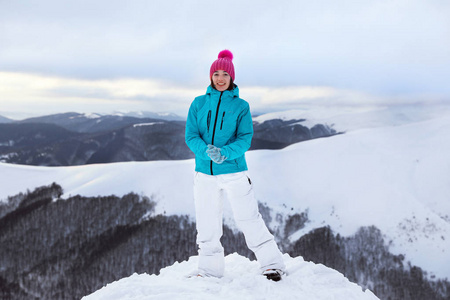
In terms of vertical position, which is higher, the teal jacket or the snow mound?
the teal jacket

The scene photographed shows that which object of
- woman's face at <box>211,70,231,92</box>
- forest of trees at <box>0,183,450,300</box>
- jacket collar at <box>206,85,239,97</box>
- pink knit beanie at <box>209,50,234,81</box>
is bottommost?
forest of trees at <box>0,183,450,300</box>

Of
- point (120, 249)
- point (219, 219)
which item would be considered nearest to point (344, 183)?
point (120, 249)

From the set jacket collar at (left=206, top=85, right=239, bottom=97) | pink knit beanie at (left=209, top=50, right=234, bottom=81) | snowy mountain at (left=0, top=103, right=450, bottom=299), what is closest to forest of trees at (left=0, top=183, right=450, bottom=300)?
snowy mountain at (left=0, top=103, right=450, bottom=299)

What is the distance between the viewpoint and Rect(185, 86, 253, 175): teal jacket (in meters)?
5.29

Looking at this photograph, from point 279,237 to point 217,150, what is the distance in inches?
2707

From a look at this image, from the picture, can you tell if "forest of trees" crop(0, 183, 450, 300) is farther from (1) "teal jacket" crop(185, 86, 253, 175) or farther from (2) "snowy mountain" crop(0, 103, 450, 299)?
(1) "teal jacket" crop(185, 86, 253, 175)

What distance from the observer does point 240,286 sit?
4988 mm

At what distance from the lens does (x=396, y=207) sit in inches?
2783

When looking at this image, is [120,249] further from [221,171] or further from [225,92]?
[225,92]

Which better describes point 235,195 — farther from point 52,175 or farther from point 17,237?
point 52,175

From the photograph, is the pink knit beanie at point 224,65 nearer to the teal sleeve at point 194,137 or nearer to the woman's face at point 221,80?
the woman's face at point 221,80

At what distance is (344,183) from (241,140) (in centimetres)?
7919

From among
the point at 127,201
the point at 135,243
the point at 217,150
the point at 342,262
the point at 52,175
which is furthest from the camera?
the point at 52,175

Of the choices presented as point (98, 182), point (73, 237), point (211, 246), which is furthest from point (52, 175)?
point (211, 246)
